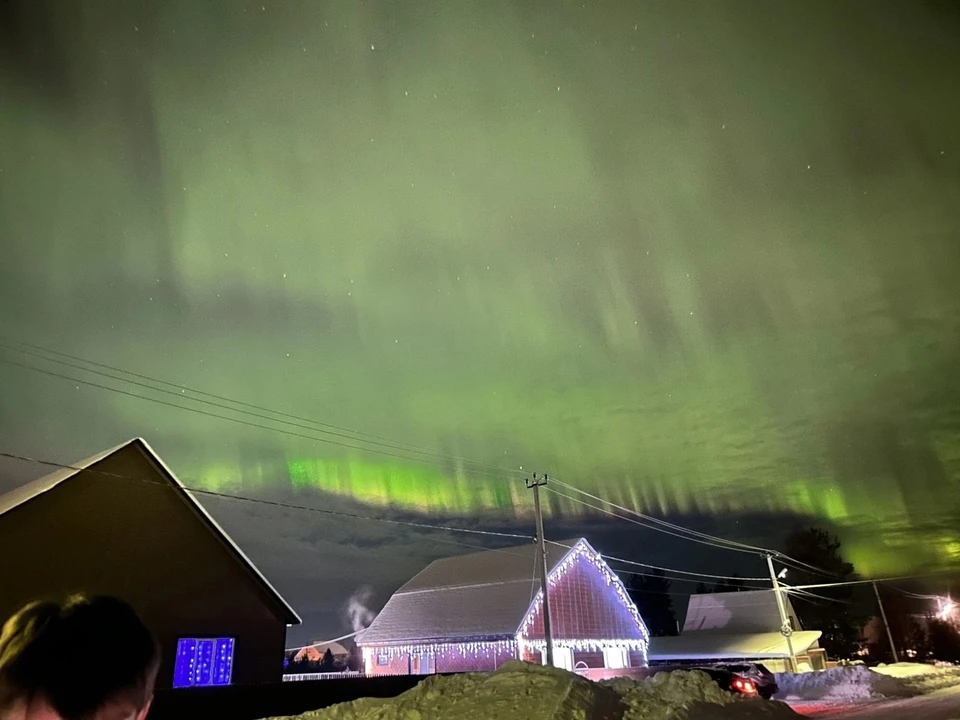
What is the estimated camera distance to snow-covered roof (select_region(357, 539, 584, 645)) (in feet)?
117

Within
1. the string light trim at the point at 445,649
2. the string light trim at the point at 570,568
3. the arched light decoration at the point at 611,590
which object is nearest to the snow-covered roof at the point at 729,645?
the arched light decoration at the point at 611,590

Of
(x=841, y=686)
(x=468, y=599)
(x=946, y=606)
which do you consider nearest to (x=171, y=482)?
(x=468, y=599)

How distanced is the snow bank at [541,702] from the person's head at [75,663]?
11.4 meters

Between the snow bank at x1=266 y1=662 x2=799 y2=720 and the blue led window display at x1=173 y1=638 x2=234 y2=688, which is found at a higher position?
the blue led window display at x1=173 y1=638 x2=234 y2=688

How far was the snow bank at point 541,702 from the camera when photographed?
40.5 feet

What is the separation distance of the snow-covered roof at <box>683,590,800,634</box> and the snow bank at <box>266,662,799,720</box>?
158 ft

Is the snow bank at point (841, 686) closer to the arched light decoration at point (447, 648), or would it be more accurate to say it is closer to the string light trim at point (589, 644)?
the string light trim at point (589, 644)

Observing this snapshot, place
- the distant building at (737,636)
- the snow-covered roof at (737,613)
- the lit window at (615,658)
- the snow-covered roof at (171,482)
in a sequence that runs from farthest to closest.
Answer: the snow-covered roof at (737,613) < the distant building at (737,636) < the lit window at (615,658) < the snow-covered roof at (171,482)

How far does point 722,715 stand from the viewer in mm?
14531

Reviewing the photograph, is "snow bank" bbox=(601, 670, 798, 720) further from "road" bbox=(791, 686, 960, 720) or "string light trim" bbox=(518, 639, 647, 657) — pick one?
"string light trim" bbox=(518, 639, 647, 657)

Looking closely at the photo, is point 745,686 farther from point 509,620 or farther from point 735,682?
point 509,620

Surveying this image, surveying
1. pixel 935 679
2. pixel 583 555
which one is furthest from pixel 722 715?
pixel 935 679

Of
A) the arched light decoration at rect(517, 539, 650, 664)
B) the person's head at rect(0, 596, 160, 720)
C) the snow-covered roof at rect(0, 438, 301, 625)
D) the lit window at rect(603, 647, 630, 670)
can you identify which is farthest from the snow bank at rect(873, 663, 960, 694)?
the person's head at rect(0, 596, 160, 720)

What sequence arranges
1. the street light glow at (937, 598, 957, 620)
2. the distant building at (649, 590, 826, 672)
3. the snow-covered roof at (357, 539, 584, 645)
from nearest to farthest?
1. the snow-covered roof at (357, 539, 584, 645)
2. the distant building at (649, 590, 826, 672)
3. the street light glow at (937, 598, 957, 620)
